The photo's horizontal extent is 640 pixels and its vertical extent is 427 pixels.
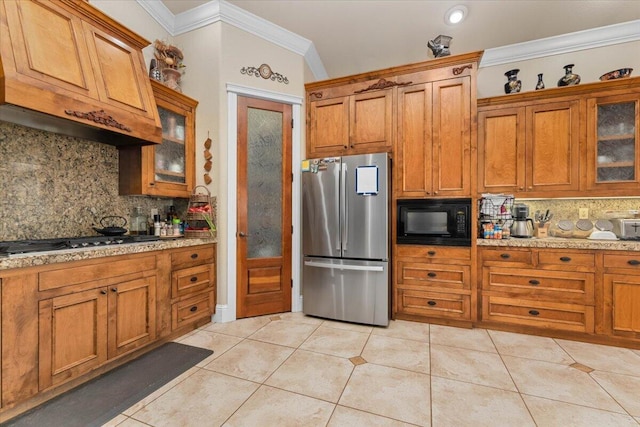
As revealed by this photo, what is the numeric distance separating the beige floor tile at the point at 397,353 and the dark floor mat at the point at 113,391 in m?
1.34

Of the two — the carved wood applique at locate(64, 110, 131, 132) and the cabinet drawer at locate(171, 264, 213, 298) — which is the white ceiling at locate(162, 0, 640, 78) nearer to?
the carved wood applique at locate(64, 110, 131, 132)

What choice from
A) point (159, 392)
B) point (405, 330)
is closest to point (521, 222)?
point (405, 330)

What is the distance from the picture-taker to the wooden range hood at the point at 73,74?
1.54m

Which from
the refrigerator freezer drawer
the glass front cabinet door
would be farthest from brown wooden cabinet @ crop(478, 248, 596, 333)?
the refrigerator freezer drawer

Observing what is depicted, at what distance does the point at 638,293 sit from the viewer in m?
2.33

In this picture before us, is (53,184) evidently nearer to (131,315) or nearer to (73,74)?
(73,74)

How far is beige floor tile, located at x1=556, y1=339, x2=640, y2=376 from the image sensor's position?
6.71 ft

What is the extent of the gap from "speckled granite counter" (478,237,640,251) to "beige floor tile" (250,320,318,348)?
1.95 m

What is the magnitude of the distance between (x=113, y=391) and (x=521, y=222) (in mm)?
3752

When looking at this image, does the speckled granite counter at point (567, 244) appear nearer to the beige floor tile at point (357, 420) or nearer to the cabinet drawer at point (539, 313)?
the cabinet drawer at point (539, 313)

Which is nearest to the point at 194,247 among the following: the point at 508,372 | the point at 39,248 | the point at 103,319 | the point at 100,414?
the point at 103,319

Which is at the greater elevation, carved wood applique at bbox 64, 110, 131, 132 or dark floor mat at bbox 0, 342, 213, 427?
carved wood applique at bbox 64, 110, 131, 132

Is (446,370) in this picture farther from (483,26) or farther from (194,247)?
(483,26)

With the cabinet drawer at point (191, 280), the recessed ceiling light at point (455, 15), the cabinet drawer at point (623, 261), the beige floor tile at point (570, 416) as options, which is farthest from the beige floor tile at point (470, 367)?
the recessed ceiling light at point (455, 15)
